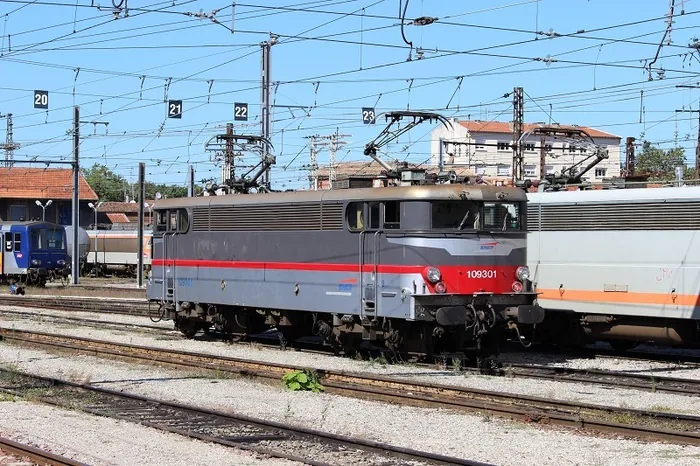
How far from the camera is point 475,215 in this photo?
16875mm

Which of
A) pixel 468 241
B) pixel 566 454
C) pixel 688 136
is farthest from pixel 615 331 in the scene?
pixel 688 136

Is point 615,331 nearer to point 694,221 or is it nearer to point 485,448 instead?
point 694,221

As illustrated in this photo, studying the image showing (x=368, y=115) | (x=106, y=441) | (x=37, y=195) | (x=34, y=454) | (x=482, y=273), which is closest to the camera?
(x=34, y=454)

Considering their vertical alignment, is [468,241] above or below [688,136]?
below

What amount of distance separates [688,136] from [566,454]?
42.7 m

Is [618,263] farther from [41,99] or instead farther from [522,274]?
[41,99]

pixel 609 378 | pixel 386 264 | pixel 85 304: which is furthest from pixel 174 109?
pixel 609 378

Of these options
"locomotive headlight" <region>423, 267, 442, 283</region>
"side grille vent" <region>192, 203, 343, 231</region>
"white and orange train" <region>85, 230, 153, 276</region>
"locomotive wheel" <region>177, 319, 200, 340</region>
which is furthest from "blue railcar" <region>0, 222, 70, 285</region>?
"locomotive headlight" <region>423, 267, 442, 283</region>

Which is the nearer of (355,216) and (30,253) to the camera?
(355,216)

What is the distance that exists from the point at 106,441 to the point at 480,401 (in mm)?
5121

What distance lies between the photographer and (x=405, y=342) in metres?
17.3

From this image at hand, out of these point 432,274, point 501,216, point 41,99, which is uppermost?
point 41,99

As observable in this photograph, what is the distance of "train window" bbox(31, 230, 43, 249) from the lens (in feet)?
152

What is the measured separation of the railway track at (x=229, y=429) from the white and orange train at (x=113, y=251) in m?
44.8
